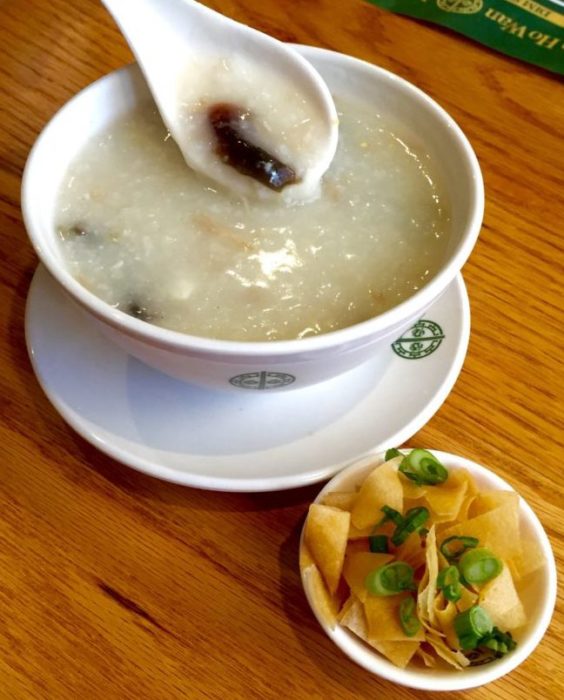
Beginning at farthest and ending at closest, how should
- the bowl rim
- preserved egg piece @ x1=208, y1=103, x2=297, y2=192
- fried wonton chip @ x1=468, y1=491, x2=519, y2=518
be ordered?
preserved egg piece @ x1=208, y1=103, x2=297, y2=192 → fried wonton chip @ x1=468, y1=491, x2=519, y2=518 → the bowl rim

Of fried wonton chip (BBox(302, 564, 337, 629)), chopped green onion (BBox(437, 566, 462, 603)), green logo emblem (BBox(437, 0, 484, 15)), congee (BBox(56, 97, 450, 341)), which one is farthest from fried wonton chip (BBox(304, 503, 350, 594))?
green logo emblem (BBox(437, 0, 484, 15))

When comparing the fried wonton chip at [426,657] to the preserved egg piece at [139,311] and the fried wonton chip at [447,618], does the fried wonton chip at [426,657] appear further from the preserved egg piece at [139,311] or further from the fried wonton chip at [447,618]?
the preserved egg piece at [139,311]

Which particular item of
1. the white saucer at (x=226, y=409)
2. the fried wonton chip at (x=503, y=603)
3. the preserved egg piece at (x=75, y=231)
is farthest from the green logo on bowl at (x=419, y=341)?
the preserved egg piece at (x=75, y=231)

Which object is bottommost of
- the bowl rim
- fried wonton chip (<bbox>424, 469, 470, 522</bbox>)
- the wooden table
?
the wooden table

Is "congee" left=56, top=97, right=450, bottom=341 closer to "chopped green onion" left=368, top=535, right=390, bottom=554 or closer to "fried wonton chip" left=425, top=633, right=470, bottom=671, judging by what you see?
"chopped green onion" left=368, top=535, right=390, bottom=554

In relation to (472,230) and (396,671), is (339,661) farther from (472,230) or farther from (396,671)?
(472,230)
